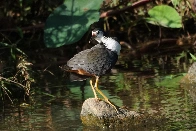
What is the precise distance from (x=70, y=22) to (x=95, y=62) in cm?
255

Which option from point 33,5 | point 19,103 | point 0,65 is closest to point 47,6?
point 33,5

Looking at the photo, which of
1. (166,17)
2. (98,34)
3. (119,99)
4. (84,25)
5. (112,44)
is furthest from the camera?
(166,17)

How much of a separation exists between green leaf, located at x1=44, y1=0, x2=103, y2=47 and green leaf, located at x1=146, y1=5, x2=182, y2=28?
0.64m

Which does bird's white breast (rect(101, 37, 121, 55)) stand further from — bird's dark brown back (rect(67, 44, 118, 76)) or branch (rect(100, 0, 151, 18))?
branch (rect(100, 0, 151, 18))

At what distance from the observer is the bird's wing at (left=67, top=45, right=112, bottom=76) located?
4.13m

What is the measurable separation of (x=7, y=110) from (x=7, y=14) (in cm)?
275

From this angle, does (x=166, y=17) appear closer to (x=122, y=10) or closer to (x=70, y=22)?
(x=122, y=10)

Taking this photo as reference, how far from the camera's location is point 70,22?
6.64 m

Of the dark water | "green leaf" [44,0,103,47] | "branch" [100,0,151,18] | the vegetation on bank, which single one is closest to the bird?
the dark water

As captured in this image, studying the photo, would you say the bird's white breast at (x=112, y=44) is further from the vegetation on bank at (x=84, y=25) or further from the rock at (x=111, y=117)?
the vegetation on bank at (x=84, y=25)

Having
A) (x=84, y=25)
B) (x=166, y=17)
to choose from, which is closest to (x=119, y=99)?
(x=84, y=25)

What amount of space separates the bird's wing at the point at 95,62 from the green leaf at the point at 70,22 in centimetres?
233

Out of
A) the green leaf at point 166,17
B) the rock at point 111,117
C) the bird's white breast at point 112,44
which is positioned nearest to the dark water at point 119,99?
the rock at point 111,117

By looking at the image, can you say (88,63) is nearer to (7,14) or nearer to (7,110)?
(7,110)
